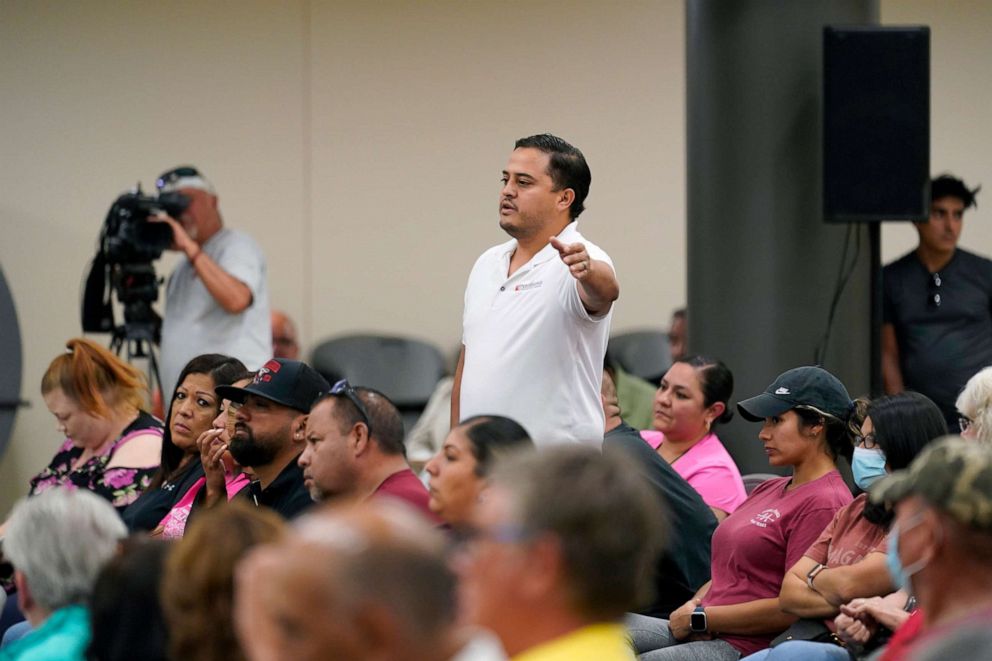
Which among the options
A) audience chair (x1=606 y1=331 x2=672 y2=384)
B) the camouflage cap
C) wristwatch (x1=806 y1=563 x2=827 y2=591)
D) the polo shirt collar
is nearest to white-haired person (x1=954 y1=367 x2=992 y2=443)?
wristwatch (x1=806 y1=563 x2=827 y2=591)

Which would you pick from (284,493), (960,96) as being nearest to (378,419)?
(284,493)

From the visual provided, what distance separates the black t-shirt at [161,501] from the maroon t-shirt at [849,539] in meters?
1.68

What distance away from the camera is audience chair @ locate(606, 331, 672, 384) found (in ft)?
23.4

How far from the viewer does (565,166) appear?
370 cm

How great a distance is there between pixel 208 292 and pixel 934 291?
8.35ft

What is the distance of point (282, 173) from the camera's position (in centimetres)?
741

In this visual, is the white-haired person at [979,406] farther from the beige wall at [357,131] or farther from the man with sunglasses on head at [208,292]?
the beige wall at [357,131]

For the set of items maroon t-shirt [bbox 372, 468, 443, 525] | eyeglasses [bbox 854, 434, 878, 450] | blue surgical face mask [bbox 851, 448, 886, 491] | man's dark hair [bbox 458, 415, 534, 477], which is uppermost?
man's dark hair [bbox 458, 415, 534, 477]

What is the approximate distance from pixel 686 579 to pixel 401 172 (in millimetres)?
4082

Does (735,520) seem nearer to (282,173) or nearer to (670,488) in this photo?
(670,488)

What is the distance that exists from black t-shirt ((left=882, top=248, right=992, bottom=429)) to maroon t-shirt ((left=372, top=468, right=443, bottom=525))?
108 inches

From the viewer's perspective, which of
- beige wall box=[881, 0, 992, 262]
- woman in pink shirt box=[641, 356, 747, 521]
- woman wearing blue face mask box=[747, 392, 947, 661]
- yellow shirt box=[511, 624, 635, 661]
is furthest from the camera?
beige wall box=[881, 0, 992, 262]

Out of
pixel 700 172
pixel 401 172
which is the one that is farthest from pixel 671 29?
pixel 700 172

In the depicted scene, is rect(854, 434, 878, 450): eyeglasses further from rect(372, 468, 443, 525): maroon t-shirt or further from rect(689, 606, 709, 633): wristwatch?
rect(372, 468, 443, 525): maroon t-shirt
